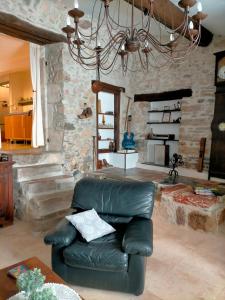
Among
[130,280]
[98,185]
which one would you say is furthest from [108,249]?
[98,185]

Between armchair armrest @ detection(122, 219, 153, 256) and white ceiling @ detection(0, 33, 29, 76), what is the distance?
179 inches

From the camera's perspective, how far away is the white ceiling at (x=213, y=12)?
11.7 ft

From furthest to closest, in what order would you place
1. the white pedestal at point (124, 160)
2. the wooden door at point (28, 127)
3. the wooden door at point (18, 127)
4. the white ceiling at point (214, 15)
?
the wooden door at point (18, 127)
the wooden door at point (28, 127)
the white pedestal at point (124, 160)
the white ceiling at point (214, 15)

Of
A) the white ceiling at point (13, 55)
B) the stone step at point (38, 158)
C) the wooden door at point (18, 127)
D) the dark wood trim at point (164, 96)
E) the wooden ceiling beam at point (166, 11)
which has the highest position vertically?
the white ceiling at point (13, 55)

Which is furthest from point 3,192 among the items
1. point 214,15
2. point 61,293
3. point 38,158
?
point 214,15

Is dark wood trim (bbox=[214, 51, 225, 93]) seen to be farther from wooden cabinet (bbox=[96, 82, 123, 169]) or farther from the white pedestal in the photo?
the white pedestal

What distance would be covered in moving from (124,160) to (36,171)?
2.73 meters

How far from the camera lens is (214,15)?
12.9 feet

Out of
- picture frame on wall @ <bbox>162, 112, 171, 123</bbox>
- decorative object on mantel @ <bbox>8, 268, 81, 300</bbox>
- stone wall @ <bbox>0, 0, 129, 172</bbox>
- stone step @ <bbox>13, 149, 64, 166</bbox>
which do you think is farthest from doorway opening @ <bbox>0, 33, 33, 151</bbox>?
decorative object on mantel @ <bbox>8, 268, 81, 300</bbox>

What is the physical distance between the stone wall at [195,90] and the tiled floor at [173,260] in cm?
264

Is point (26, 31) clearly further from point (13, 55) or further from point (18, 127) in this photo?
point (18, 127)

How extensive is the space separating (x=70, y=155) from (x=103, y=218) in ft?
7.99

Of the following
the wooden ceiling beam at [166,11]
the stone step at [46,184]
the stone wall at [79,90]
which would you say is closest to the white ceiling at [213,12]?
the wooden ceiling beam at [166,11]

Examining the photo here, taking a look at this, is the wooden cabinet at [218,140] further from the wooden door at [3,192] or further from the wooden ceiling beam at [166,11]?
the wooden door at [3,192]
